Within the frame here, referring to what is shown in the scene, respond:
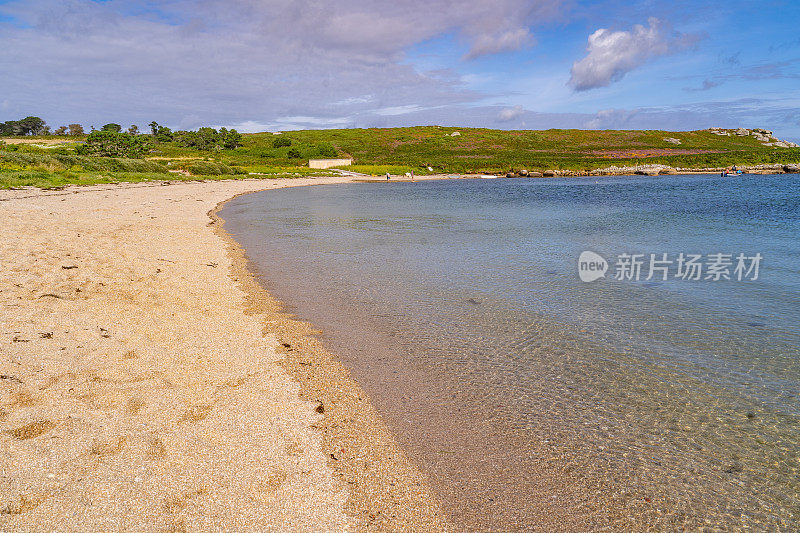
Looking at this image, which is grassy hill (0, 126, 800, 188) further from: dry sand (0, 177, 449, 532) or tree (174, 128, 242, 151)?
dry sand (0, 177, 449, 532)

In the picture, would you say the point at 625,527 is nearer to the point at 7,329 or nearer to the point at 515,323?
the point at 515,323

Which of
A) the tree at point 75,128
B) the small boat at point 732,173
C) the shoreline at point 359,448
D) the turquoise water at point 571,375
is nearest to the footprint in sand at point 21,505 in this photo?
the shoreline at point 359,448

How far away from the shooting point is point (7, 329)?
24.8ft

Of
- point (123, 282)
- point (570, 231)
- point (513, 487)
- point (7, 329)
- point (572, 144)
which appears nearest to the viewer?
point (513, 487)

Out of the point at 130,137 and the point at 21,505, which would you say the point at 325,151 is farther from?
the point at 21,505

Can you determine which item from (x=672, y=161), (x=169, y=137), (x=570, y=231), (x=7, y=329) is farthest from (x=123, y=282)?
(x=169, y=137)

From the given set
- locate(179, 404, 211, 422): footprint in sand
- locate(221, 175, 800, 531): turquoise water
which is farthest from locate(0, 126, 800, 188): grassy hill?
locate(179, 404, 211, 422): footprint in sand

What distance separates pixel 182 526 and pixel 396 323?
5.97 meters

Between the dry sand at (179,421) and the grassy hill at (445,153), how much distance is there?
42.2m

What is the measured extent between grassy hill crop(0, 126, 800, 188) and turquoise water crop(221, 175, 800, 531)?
4273 cm

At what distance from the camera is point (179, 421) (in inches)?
214

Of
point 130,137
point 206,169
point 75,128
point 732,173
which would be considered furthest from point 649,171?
point 75,128

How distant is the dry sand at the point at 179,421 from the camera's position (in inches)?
163

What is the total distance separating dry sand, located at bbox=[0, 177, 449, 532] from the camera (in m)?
4.13
